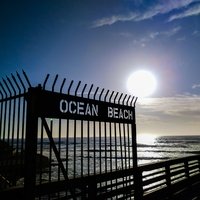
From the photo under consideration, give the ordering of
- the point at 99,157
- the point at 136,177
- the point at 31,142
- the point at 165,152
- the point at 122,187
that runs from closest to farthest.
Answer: the point at 31,142 → the point at 122,187 → the point at 136,177 → the point at 99,157 → the point at 165,152

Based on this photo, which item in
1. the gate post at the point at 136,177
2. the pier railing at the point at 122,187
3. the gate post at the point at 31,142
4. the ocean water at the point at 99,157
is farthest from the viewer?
the gate post at the point at 136,177

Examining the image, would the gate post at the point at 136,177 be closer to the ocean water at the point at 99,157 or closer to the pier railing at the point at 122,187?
the pier railing at the point at 122,187

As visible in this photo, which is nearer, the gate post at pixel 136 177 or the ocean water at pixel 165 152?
the gate post at pixel 136 177

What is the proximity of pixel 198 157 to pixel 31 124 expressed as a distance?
8154 mm

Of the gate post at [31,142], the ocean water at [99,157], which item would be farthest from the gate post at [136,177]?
the gate post at [31,142]

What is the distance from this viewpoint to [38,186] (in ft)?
11.3

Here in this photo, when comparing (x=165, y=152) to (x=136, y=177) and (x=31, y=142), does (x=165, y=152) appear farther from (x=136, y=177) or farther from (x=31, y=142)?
(x=31, y=142)

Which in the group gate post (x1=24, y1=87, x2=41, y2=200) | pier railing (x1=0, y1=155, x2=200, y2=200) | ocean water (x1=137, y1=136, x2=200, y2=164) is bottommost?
ocean water (x1=137, y1=136, x2=200, y2=164)

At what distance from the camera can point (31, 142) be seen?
344 centimetres

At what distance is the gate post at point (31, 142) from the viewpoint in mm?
3337

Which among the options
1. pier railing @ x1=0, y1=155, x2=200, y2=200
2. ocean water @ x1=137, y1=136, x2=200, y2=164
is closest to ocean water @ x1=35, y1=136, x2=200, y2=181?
ocean water @ x1=137, y1=136, x2=200, y2=164

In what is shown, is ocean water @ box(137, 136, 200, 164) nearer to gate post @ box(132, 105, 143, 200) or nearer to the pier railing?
the pier railing

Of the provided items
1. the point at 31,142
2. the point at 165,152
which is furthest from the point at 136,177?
the point at 165,152

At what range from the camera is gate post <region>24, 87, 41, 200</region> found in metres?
3.34
